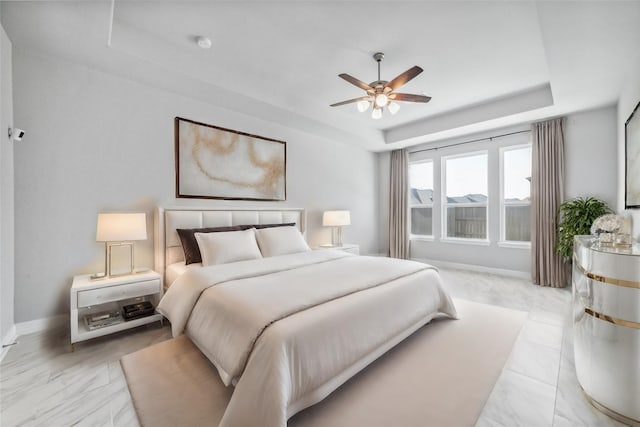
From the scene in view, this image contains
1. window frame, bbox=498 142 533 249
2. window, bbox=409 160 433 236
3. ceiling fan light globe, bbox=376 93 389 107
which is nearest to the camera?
ceiling fan light globe, bbox=376 93 389 107

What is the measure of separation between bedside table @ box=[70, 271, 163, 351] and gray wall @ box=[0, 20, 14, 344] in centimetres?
42

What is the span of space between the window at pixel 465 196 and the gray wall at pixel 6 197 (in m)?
5.93

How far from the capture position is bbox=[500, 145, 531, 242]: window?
14.8 ft

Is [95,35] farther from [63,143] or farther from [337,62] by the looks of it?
[337,62]

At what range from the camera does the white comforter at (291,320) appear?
1.38m

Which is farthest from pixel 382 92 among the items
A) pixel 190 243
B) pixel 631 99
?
pixel 190 243

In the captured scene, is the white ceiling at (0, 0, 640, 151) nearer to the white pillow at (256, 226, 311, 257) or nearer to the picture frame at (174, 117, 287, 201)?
the picture frame at (174, 117, 287, 201)

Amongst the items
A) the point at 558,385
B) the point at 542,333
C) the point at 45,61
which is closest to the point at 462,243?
the point at 542,333

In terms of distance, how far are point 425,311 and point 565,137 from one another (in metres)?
3.66

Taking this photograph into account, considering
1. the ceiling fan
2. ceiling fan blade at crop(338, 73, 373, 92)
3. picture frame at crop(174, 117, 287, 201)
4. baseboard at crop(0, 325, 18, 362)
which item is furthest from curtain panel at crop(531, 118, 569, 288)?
baseboard at crop(0, 325, 18, 362)

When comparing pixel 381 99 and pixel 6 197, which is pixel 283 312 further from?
pixel 6 197

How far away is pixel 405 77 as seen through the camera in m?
2.46

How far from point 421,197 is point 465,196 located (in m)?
0.87

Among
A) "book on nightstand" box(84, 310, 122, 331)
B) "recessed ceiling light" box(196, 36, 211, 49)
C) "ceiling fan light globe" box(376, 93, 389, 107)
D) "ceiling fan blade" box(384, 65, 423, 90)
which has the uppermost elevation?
"recessed ceiling light" box(196, 36, 211, 49)
